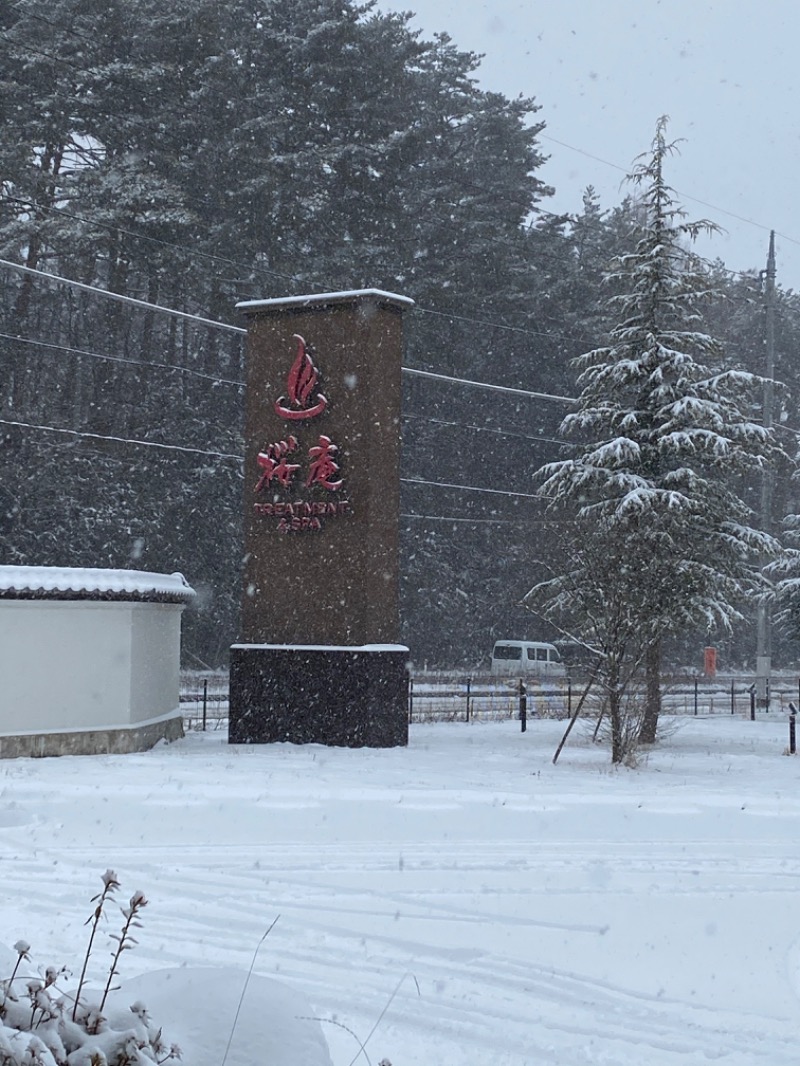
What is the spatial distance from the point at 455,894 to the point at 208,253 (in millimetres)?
37253

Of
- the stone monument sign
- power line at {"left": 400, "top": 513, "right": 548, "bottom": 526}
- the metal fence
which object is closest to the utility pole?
the stone monument sign

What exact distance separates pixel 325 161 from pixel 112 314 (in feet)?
31.8

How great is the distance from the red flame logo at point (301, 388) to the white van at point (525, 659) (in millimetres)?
27373

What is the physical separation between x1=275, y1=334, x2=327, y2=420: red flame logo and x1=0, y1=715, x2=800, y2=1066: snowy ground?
682 cm

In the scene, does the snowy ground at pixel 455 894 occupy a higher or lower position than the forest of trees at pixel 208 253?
lower

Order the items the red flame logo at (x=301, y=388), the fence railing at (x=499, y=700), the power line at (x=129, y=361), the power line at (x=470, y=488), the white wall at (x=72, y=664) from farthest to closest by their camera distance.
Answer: the power line at (x=470, y=488) < the power line at (x=129, y=361) < the fence railing at (x=499, y=700) < the red flame logo at (x=301, y=388) < the white wall at (x=72, y=664)

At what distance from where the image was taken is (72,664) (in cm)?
1916

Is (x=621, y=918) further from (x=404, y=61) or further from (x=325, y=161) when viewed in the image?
(x=404, y=61)

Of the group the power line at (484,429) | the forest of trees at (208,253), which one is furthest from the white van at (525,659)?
the power line at (484,429)

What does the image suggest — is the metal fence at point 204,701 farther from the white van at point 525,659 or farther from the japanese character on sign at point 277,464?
the white van at point 525,659

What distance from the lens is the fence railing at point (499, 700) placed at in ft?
92.6

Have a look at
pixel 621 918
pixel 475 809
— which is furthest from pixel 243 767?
pixel 621 918

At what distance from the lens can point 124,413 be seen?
43.4m

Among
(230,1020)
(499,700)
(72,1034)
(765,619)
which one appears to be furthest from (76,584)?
(765,619)
